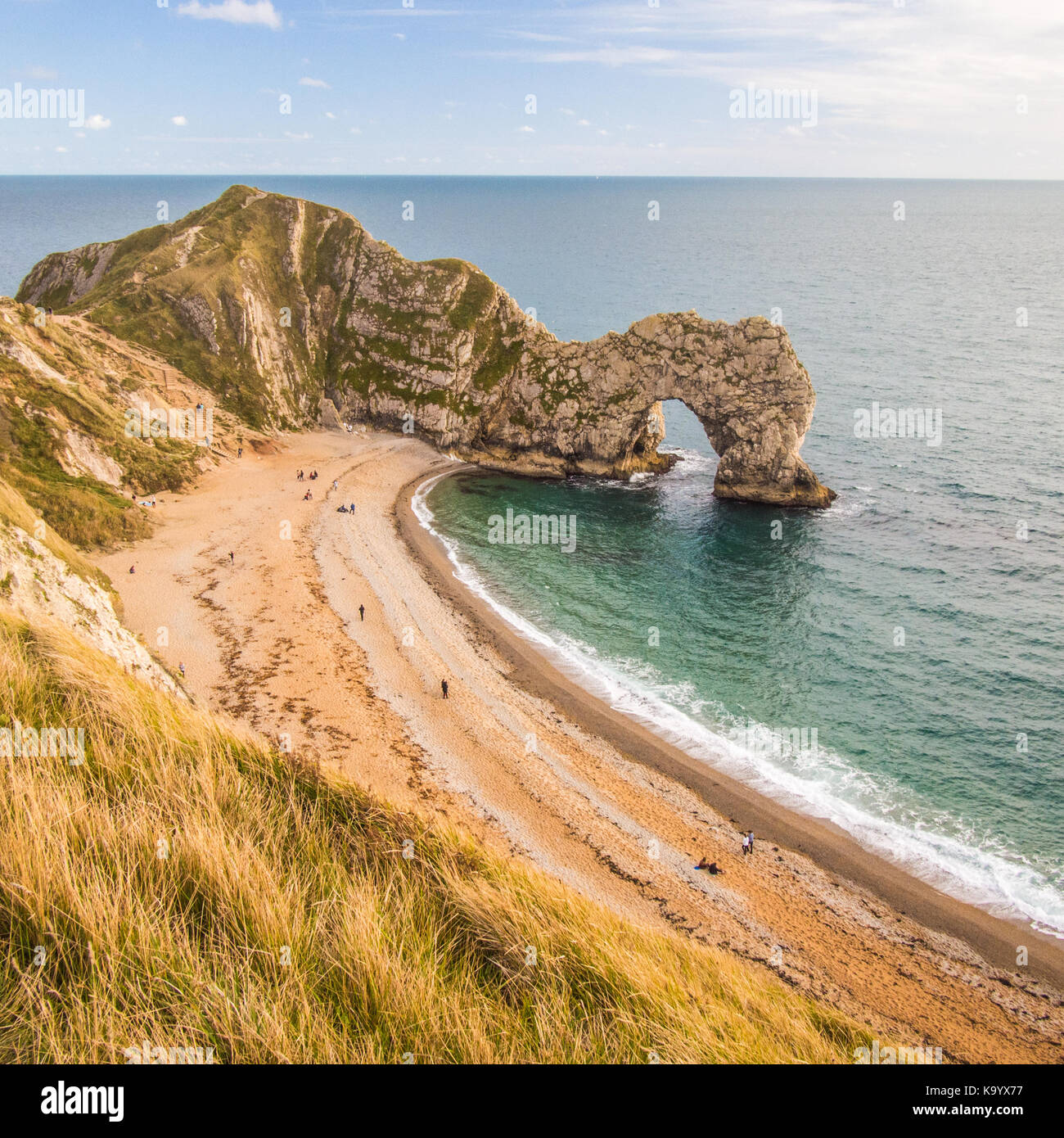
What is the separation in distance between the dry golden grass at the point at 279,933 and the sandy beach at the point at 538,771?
4.90 m

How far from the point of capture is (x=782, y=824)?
30.3 metres

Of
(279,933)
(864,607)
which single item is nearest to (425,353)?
(864,607)

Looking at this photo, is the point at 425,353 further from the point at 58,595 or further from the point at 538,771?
the point at 538,771

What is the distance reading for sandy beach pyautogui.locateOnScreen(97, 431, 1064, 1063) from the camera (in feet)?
78.3

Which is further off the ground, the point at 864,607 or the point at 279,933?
the point at 279,933

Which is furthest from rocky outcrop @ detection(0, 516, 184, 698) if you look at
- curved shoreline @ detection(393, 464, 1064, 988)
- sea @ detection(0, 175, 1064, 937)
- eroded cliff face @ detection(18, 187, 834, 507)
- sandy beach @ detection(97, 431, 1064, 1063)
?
eroded cliff face @ detection(18, 187, 834, 507)

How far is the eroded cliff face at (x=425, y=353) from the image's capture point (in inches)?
2499

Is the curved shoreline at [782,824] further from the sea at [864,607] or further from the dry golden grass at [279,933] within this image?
the dry golden grass at [279,933]

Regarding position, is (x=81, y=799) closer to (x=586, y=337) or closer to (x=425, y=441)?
(x=425, y=441)

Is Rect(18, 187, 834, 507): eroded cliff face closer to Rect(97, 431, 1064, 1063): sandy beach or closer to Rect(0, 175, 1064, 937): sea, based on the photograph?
Rect(0, 175, 1064, 937): sea

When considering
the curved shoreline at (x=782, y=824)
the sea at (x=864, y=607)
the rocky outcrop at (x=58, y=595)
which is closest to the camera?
the curved shoreline at (x=782, y=824)

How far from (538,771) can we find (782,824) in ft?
35.6

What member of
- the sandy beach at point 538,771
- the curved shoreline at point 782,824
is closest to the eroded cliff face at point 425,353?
the sandy beach at point 538,771

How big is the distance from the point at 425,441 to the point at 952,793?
59596mm
